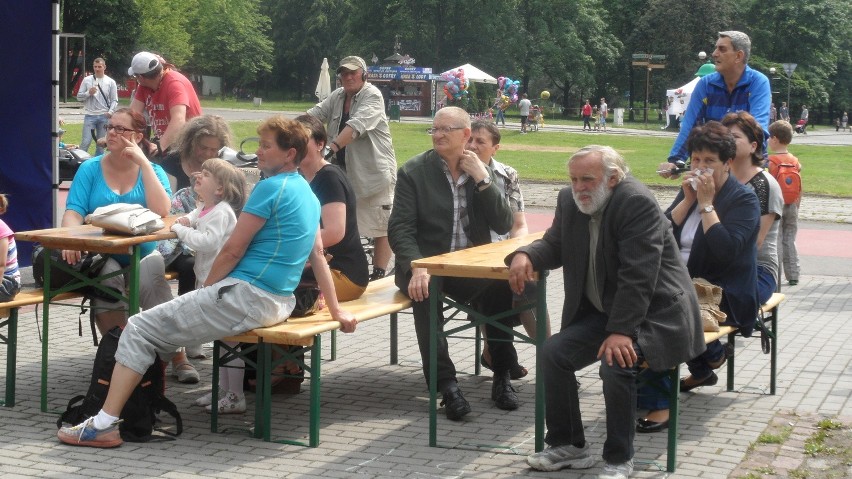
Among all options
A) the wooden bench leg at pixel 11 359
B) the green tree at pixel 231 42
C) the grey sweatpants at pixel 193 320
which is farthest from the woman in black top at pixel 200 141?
the green tree at pixel 231 42

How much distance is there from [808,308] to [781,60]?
75914 mm

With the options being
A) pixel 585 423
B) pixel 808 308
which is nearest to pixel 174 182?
pixel 585 423

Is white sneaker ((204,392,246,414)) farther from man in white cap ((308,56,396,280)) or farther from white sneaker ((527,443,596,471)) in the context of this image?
man in white cap ((308,56,396,280))

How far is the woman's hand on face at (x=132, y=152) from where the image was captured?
21.8 feet

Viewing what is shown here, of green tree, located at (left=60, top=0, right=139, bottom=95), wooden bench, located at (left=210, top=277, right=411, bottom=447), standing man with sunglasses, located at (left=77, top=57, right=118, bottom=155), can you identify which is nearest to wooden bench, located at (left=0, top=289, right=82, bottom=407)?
wooden bench, located at (left=210, top=277, right=411, bottom=447)

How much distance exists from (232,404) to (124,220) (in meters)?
1.09

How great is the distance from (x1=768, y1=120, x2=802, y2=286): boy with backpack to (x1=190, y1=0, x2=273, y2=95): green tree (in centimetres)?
8351

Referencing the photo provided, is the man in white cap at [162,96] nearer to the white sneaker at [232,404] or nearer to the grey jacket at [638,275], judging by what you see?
the white sneaker at [232,404]

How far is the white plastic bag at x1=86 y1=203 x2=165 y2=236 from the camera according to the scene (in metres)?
5.92

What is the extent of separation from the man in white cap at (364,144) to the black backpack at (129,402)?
13.2ft

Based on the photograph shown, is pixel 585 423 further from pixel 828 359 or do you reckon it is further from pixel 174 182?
pixel 174 182

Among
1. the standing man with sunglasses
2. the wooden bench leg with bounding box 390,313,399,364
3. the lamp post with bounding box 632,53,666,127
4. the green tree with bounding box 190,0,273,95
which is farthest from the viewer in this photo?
the green tree with bounding box 190,0,273,95

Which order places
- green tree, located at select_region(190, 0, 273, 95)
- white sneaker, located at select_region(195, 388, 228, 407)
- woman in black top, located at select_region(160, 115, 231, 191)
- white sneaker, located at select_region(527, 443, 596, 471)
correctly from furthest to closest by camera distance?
green tree, located at select_region(190, 0, 273, 95) < woman in black top, located at select_region(160, 115, 231, 191) < white sneaker, located at select_region(195, 388, 228, 407) < white sneaker, located at select_region(527, 443, 596, 471)

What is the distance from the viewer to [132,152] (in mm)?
6656
